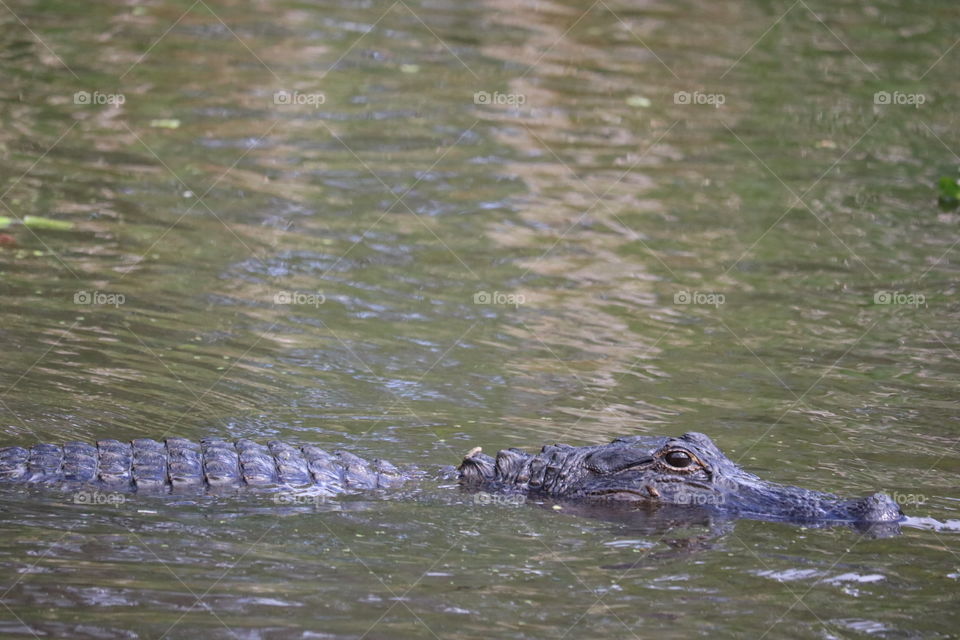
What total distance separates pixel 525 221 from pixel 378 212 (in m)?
1.57

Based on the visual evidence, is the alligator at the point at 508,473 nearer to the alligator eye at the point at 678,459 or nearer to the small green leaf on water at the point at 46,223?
the alligator eye at the point at 678,459

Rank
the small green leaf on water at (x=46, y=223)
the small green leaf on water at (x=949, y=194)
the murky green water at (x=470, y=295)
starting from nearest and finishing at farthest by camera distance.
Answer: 1. the murky green water at (x=470, y=295)
2. the small green leaf on water at (x=46, y=223)
3. the small green leaf on water at (x=949, y=194)

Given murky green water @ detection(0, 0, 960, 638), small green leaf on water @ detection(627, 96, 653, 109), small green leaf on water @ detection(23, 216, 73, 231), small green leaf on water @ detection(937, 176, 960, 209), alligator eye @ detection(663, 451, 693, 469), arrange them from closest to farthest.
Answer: murky green water @ detection(0, 0, 960, 638), alligator eye @ detection(663, 451, 693, 469), small green leaf on water @ detection(23, 216, 73, 231), small green leaf on water @ detection(937, 176, 960, 209), small green leaf on water @ detection(627, 96, 653, 109)

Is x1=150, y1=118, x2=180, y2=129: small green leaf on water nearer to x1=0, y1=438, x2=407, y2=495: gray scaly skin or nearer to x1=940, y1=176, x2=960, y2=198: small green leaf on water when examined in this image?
x1=0, y1=438, x2=407, y2=495: gray scaly skin

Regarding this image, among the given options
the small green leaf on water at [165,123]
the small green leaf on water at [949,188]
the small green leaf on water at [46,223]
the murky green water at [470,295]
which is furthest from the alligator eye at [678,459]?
the small green leaf on water at [165,123]

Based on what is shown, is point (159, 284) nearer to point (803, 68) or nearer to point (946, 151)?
point (946, 151)

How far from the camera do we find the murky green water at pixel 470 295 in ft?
20.3

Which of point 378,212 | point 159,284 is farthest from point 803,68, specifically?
point 159,284

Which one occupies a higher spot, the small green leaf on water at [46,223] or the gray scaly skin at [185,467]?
the small green leaf on water at [46,223]

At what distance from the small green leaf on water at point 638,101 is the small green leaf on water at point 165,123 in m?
6.18

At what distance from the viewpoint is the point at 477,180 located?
45.5 ft

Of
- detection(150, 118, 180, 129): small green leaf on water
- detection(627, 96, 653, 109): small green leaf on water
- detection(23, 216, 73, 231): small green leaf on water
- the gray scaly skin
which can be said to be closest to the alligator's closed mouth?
the gray scaly skin

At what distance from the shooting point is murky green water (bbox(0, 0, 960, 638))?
20.3 ft

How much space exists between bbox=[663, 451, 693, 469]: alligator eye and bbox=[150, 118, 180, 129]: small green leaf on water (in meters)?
9.45
